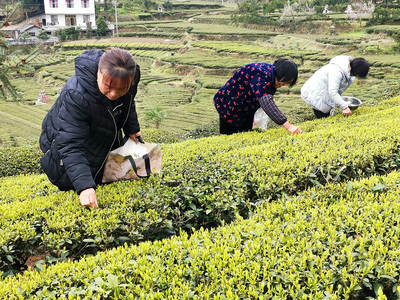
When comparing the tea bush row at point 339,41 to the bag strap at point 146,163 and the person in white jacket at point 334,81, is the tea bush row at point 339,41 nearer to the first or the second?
the person in white jacket at point 334,81

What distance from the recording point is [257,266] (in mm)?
1992

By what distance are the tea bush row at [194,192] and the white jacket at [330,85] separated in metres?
1.00

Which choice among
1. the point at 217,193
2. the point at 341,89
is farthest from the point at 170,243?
the point at 341,89

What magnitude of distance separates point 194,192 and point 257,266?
125 centimetres

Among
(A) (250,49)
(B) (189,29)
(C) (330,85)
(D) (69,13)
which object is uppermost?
(D) (69,13)

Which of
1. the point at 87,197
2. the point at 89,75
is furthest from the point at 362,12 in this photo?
the point at 87,197

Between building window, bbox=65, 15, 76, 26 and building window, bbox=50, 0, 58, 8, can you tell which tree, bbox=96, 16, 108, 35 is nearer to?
building window, bbox=65, 15, 76, 26

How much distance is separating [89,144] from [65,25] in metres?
53.2

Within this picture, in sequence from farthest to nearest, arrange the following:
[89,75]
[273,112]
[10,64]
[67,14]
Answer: [67,14] → [10,64] → [273,112] → [89,75]

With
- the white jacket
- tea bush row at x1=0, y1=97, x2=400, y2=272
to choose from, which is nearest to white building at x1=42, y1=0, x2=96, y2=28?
the white jacket

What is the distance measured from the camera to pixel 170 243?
2.41m

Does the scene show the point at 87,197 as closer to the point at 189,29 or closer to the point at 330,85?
the point at 330,85

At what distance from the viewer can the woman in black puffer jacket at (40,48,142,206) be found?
8.10 ft

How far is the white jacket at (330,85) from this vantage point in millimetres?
5176
